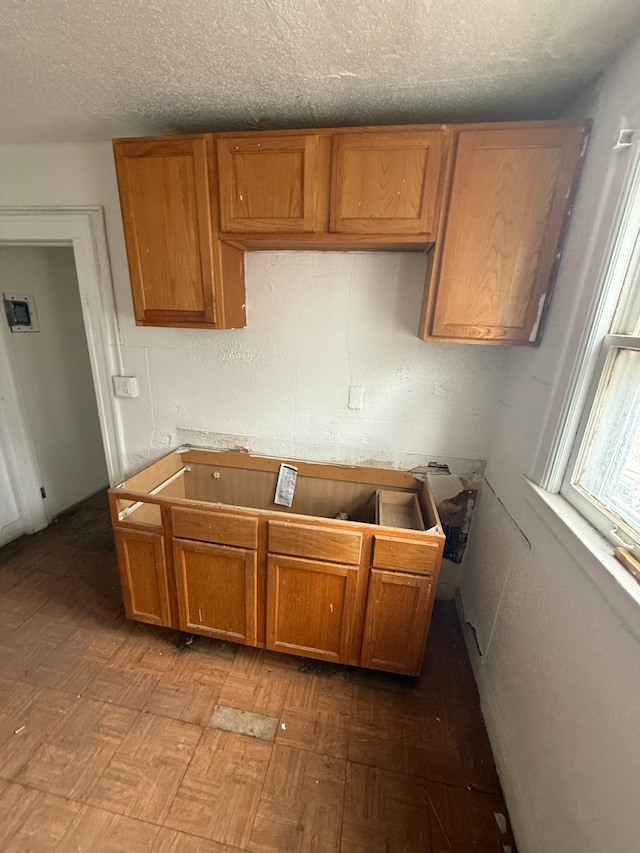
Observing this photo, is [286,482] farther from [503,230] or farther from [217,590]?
[503,230]

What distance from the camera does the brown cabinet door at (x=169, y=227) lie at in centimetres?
142

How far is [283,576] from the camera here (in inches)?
61.1

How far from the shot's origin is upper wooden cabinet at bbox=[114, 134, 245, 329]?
55.9 inches

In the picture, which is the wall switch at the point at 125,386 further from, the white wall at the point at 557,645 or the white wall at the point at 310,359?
the white wall at the point at 557,645

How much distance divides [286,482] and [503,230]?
5.06 feet

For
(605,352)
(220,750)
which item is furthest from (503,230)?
(220,750)

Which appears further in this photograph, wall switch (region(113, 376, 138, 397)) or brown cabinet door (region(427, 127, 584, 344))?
wall switch (region(113, 376, 138, 397))

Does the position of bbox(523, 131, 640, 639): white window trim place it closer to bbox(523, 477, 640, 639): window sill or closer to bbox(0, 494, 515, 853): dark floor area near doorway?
bbox(523, 477, 640, 639): window sill

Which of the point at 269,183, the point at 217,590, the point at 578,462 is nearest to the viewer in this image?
the point at 578,462

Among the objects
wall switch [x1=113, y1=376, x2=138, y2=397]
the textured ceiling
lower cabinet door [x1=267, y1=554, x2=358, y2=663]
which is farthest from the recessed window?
wall switch [x1=113, y1=376, x2=138, y2=397]

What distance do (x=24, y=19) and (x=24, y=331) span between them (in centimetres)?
193

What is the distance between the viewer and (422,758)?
135 cm

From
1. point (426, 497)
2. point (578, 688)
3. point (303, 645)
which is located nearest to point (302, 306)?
point (426, 497)

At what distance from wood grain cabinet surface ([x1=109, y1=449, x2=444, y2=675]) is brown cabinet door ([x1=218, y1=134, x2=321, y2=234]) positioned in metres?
1.20
